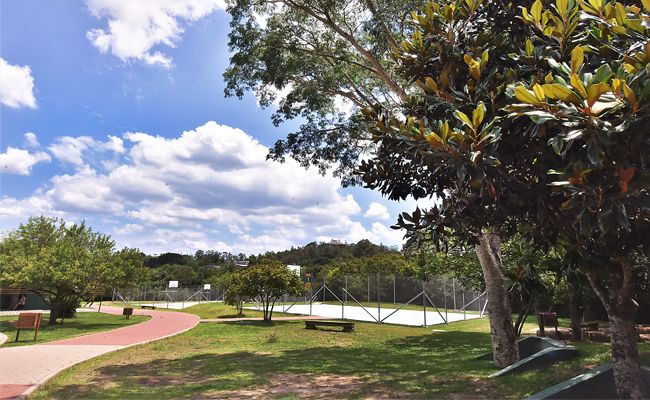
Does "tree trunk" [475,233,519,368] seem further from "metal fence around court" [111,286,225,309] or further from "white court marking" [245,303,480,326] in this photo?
"metal fence around court" [111,286,225,309]

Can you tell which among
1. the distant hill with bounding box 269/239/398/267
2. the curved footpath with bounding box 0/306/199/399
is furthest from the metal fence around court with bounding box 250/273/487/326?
the distant hill with bounding box 269/239/398/267

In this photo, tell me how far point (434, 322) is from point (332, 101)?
15324mm

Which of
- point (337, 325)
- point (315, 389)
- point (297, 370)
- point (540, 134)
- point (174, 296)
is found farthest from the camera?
point (174, 296)

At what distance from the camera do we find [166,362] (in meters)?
11.3

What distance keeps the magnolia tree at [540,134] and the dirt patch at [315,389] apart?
3718mm

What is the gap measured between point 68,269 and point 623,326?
2189 cm

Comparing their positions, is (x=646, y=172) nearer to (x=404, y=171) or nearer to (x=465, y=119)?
(x=465, y=119)

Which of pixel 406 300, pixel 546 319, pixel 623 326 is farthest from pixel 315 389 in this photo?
pixel 406 300

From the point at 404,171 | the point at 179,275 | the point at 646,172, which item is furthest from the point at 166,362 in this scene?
the point at 179,275

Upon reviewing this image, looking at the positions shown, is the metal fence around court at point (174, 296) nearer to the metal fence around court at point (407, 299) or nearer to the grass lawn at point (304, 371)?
the metal fence around court at point (407, 299)

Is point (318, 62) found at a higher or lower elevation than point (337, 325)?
higher

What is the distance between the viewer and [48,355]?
11789 mm

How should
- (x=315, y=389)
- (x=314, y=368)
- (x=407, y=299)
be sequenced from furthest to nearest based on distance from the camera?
(x=407, y=299) → (x=314, y=368) → (x=315, y=389)

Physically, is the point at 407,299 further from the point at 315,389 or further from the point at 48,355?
the point at 315,389
